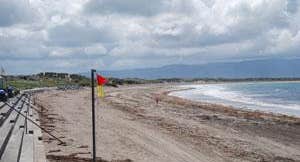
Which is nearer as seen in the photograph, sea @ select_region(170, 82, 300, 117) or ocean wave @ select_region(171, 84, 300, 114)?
sea @ select_region(170, 82, 300, 117)

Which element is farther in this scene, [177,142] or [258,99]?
[258,99]

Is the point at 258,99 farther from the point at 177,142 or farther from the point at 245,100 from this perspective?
the point at 177,142

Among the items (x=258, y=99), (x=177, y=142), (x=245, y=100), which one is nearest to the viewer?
(x=177, y=142)

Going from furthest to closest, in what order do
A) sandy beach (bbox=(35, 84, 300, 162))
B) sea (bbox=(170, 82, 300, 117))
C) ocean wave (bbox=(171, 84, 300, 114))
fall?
ocean wave (bbox=(171, 84, 300, 114)) < sea (bbox=(170, 82, 300, 117)) < sandy beach (bbox=(35, 84, 300, 162))

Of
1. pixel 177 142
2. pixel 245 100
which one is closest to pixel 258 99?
pixel 245 100

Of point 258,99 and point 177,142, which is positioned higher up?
point 177,142

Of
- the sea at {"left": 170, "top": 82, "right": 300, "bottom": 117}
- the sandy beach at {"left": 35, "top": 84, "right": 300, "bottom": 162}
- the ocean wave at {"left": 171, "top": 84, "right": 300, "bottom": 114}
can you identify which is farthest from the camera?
the ocean wave at {"left": 171, "top": 84, "right": 300, "bottom": 114}

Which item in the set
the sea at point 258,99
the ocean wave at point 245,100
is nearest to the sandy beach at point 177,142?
the sea at point 258,99

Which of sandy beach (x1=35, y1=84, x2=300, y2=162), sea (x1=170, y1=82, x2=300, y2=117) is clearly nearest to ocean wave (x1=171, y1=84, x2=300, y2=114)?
sea (x1=170, y1=82, x2=300, y2=117)

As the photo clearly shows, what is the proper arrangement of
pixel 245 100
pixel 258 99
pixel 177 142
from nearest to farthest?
pixel 177 142, pixel 245 100, pixel 258 99

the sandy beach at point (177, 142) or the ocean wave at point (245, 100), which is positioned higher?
the sandy beach at point (177, 142)

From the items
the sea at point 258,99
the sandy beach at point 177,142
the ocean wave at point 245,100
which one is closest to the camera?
the sandy beach at point 177,142

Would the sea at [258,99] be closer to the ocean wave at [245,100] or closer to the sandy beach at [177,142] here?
the ocean wave at [245,100]

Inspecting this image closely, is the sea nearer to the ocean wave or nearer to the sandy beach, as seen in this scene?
the ocean wave
